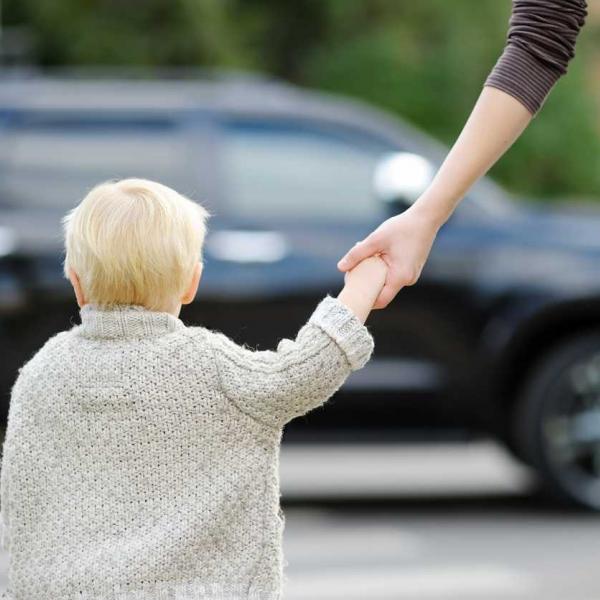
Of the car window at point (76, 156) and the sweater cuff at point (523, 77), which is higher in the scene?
the car window at point (76, 156)

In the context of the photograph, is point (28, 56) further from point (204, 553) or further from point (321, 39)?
point (204, 553)

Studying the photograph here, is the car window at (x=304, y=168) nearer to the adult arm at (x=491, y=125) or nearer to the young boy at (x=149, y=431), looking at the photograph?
the adult arm at (x=491, y=125)

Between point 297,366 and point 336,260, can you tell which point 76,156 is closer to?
point 336,260

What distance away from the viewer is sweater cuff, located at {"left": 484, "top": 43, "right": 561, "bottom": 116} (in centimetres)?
231

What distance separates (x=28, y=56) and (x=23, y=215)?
66.4 feet

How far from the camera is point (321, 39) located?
31516mm

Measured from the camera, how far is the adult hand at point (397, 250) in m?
2.33

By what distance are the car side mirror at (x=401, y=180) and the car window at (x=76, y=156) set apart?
0.85 metres

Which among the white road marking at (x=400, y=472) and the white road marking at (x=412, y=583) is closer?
the white road marking at (x=412, y=583)

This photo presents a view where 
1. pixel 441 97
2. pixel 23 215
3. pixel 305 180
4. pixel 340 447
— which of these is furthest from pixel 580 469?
pixel 441 97

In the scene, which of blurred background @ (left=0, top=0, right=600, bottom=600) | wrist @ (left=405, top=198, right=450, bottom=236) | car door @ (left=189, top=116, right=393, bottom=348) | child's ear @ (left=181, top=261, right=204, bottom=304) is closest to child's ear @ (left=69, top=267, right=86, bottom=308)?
child's ear @ (left=181, top=261, right=204, bottom=304)

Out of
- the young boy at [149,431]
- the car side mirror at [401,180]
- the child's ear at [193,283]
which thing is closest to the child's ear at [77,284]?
the young boy at [149,431]

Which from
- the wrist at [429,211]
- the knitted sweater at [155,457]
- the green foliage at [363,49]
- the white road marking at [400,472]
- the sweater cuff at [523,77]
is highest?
the green foliage at [363,49]

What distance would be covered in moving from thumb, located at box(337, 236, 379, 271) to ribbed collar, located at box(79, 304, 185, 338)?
→ 269 mm
